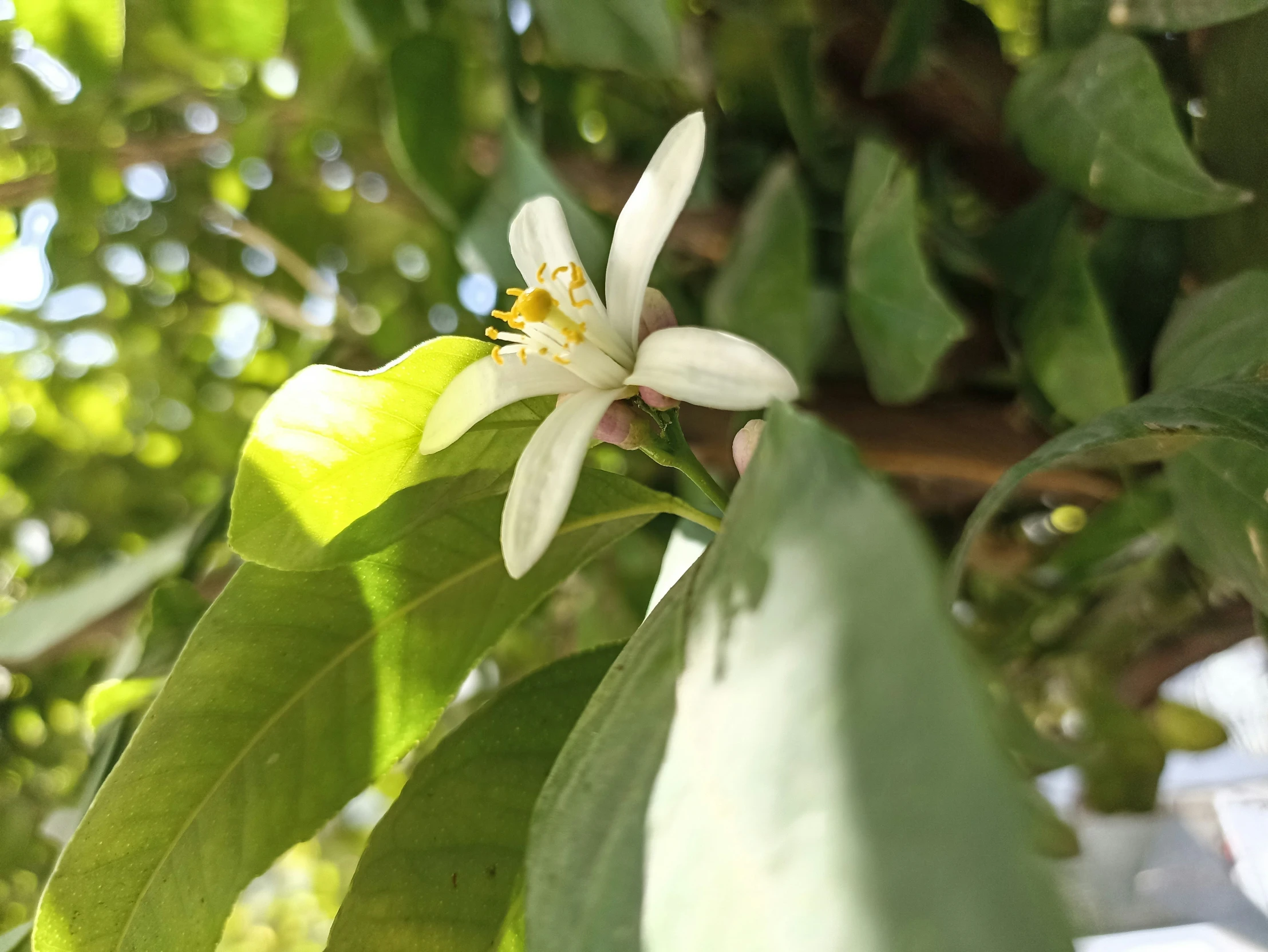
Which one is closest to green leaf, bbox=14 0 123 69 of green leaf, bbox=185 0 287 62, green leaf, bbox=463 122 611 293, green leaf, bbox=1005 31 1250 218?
green leaf, bbox=185 0 287 62

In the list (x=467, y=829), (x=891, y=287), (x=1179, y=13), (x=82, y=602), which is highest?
(x=1179, y=13)

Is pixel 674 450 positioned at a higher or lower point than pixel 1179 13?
lower

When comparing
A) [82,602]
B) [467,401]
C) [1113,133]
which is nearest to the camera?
[467,401]

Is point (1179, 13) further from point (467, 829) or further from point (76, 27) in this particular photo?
point (76, 27)

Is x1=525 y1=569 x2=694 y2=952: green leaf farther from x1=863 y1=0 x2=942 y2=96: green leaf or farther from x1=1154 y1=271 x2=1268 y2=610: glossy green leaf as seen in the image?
x1=863 y1=0 x2=942 y2=96: green leaf

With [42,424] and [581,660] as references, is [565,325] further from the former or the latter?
[42,424]

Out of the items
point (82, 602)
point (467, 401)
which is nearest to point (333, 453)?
point (467, 401)

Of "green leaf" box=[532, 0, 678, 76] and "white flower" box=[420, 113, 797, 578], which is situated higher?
"green leaf" box=[532, 0, 678, 76]

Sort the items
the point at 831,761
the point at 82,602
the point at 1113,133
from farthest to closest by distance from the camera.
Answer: the point at 82,602 < the point at 1113,133 < the point at 831,761
